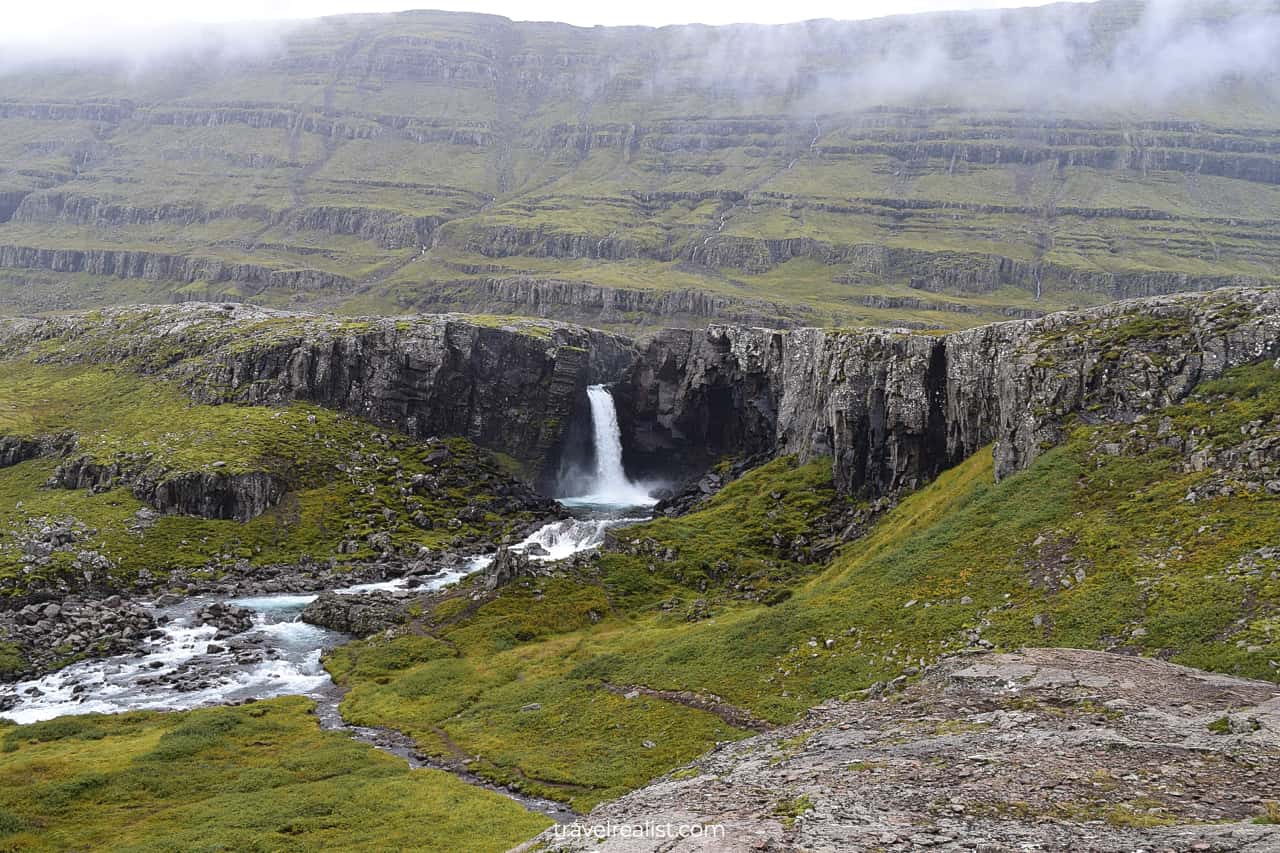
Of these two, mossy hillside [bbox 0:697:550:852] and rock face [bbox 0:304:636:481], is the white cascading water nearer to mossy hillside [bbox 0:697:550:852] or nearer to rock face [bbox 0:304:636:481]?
mossy hillside [bbox 0:697:550:852]

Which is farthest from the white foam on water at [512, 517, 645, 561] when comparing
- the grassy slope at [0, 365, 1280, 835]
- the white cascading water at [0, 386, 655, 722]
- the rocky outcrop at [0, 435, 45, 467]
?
the rocky outcrop at [0, 435, 45, 467]

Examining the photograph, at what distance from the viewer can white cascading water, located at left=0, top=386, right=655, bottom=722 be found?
70.1 m

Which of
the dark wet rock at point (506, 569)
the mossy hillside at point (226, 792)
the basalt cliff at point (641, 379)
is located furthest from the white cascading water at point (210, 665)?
the basalt cliff at point (641, 379)

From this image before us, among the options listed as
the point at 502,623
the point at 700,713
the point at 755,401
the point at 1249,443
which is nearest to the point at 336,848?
the point at 700,713

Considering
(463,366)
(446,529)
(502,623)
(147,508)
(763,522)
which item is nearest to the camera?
(502,623)

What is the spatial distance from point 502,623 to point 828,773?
53839 millimetres

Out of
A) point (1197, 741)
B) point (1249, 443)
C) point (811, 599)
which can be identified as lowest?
point (811, 599)

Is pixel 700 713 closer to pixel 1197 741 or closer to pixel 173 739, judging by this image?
pixel 1197 741

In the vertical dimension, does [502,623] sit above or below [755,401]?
below

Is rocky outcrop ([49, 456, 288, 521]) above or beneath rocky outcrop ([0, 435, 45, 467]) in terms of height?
beneath

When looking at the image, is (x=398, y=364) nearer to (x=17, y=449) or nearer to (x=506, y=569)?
(x=17, y=449)

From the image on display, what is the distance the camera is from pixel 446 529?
125062 millimetres

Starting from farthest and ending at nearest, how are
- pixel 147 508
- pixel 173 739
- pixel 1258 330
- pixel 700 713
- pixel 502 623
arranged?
pixel 147 508
pixel 502 623
pixel 1258 330
pixel 173 739
pixel 700 713

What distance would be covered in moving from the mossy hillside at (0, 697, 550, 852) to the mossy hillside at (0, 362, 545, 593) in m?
45.2
